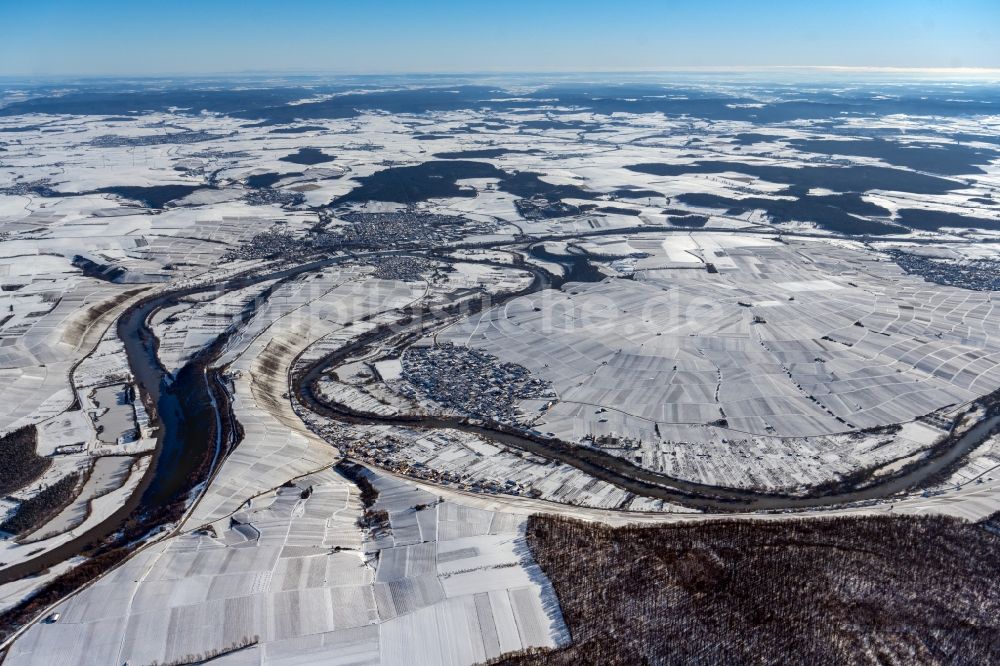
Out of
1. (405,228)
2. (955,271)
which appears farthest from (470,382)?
(955,271)

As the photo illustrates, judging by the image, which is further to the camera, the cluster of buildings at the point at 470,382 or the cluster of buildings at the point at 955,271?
the cluster of buildings at the point at 955,271

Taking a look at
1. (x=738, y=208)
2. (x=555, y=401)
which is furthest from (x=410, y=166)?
(x=555, y=401)

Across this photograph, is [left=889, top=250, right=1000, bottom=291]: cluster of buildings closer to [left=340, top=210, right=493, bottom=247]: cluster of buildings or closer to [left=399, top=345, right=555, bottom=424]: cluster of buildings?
[left=399, top=345, right=555, bottom=424]: cluster of buildings

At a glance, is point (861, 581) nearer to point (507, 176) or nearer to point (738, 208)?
point (738, 208)

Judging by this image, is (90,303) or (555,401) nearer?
(555,401)

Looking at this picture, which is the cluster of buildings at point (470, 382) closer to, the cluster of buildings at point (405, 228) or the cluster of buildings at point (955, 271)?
the cluster of buildings at point (405, 228)

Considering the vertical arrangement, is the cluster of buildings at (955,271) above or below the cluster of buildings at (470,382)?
above

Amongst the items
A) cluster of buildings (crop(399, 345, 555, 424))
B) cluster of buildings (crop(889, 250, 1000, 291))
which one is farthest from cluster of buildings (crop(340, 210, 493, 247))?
cluster of buildings (crop(889, 250, 1000, 291))

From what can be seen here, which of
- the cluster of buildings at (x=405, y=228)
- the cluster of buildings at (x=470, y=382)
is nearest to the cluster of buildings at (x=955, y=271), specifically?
the cluster of buildings at (x=470, y=382)
